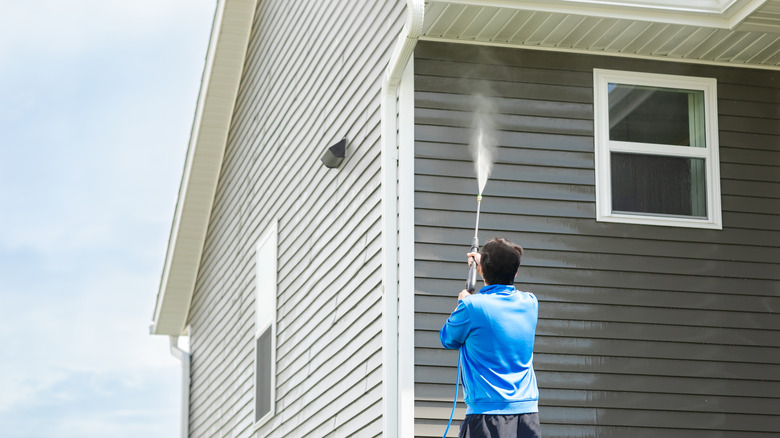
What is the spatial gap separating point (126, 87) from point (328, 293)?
50055 mm

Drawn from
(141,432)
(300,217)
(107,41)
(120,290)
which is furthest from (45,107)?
(300,217)

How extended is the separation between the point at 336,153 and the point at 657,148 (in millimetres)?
2599

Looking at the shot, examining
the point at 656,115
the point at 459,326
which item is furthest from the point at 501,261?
the point at 656,115

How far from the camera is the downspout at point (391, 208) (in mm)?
8203

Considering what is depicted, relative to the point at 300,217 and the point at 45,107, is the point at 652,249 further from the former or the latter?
the point at 45,107

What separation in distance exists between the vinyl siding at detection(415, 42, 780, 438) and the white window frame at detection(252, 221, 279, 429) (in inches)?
153

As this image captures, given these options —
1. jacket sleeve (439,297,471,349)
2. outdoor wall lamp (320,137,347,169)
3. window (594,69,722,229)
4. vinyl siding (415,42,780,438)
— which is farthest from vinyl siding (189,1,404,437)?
jacket sleeve (439,297,471,349)

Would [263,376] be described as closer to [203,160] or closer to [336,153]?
[336,153]

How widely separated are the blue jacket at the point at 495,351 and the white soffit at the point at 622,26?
2.51 meters

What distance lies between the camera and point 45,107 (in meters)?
60.1

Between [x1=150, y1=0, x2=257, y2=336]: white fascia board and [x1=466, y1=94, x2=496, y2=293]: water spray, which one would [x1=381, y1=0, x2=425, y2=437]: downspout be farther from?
[x1=150, y1=0, x2=257, y2=336]: white fascia board

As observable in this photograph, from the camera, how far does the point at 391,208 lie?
28.2 ft

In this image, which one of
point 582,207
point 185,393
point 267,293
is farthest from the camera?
point 185,393

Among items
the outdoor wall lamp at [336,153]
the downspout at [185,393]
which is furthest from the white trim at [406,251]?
the downspout at [185,393]
